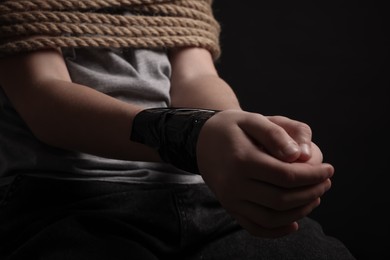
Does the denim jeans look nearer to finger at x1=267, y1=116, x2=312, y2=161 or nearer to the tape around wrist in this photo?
the tape around wrist

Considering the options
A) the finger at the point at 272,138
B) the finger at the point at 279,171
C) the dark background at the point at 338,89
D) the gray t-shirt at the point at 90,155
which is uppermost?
the finger at the point at 272,138

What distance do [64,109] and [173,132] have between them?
0.46 feet

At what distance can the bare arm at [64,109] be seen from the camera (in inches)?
21.7

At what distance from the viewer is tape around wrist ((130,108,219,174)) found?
485 mm

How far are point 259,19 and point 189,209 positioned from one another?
0.58 meters

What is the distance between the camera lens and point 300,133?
0.44 metres

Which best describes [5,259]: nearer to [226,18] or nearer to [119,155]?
[119,155]

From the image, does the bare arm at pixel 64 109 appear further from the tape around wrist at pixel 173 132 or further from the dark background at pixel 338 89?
the dark background at pixel 338 89

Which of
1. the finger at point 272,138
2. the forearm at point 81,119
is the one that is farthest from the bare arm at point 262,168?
the forearm at point 81,119

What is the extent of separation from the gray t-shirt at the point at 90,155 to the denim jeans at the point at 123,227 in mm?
18

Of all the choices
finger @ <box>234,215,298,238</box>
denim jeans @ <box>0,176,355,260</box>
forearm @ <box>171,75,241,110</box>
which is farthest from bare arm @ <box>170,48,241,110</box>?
finger @ <box>234,215,298,238</box>

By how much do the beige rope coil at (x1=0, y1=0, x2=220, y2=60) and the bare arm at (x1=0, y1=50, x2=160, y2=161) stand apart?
2 centimetres

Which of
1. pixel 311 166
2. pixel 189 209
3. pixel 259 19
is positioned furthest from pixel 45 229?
pixel 259 19

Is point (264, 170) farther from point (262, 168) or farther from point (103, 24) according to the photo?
point (103, 24)
